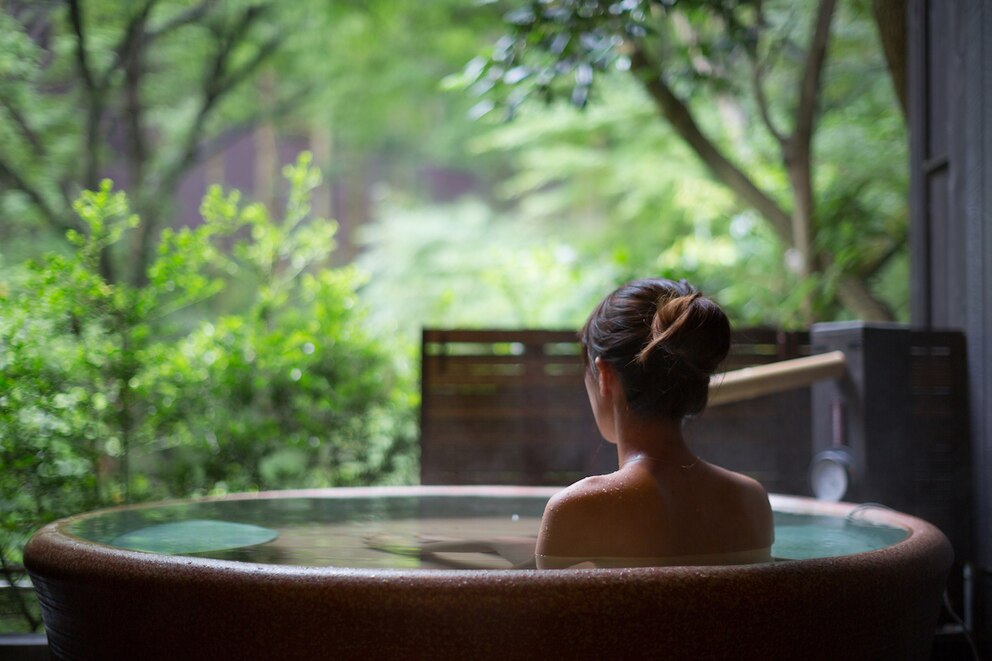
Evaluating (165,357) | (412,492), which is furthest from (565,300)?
(412,492)

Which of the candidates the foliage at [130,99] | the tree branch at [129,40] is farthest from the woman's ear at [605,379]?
the tree branch at [129,40]

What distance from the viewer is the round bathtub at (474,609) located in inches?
47.8

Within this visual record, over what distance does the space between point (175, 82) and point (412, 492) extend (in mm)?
5760

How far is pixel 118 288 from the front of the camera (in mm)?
3398

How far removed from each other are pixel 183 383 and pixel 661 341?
2.62 meters

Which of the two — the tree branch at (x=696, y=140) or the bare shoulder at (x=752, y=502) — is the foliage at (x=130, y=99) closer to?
the tree branch at (x=696, y=140)

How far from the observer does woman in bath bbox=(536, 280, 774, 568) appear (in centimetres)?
155

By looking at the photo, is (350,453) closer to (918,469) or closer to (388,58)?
(918,469)

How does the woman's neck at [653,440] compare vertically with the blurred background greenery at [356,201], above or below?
below

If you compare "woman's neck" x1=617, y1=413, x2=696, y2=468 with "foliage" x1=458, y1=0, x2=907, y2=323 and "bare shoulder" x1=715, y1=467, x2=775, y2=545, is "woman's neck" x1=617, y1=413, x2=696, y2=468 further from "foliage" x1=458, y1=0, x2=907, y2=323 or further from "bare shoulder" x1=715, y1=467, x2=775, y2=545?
"foliage" x1=458, y1=0, x2=907, y2=323

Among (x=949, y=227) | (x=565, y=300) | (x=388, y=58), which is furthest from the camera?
(x=388, y=58)

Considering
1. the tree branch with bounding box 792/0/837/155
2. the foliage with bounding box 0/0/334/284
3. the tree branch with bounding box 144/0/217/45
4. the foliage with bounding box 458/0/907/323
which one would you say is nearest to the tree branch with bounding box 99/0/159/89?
the foliage with bounding box 0/0/334/284

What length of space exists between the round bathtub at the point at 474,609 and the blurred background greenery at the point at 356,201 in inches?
69.5

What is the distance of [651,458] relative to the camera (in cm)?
168
